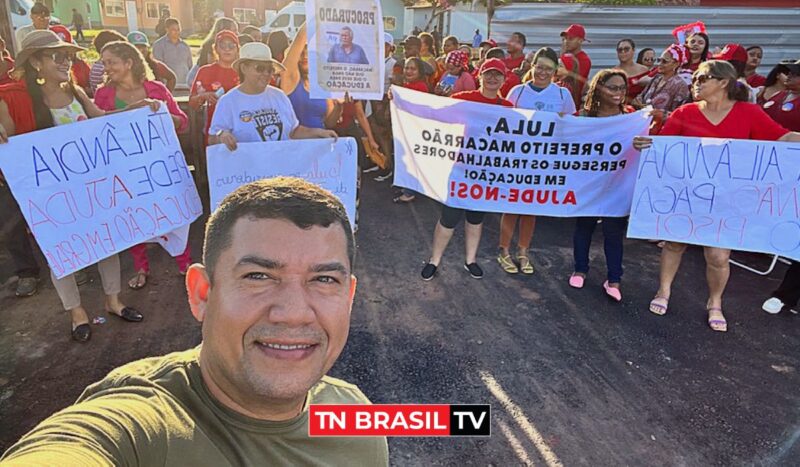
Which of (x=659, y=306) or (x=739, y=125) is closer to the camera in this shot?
(x=739, y=125)

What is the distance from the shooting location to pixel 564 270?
5.23 meters

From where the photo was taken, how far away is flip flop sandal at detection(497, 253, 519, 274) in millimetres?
5109

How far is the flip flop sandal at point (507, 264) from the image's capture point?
511 cm

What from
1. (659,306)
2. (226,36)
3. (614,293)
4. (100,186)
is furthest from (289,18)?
(659,306)

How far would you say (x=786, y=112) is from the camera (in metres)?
4.86

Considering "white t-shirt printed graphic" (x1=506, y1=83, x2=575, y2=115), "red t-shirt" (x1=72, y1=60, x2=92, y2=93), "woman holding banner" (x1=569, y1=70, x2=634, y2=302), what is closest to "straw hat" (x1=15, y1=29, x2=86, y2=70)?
"red t-shirt" (x1=72, y1=60, x2=92, y2=93)

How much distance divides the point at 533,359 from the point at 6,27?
22.6 feet

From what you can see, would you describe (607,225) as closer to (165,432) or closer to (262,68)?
(262,68)

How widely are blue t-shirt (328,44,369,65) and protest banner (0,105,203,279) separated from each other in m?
1.39

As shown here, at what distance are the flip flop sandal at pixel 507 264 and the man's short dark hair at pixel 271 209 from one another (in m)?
3.90

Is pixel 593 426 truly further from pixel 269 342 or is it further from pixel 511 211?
pixel 269 342

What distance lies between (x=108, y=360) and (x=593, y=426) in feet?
10.1

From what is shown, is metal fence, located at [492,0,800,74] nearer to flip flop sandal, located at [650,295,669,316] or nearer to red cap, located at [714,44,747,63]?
red cap, located at [714,44,747,63]

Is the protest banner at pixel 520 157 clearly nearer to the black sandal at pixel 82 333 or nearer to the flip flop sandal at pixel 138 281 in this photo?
the flip flop sandal at pixel 138 281
